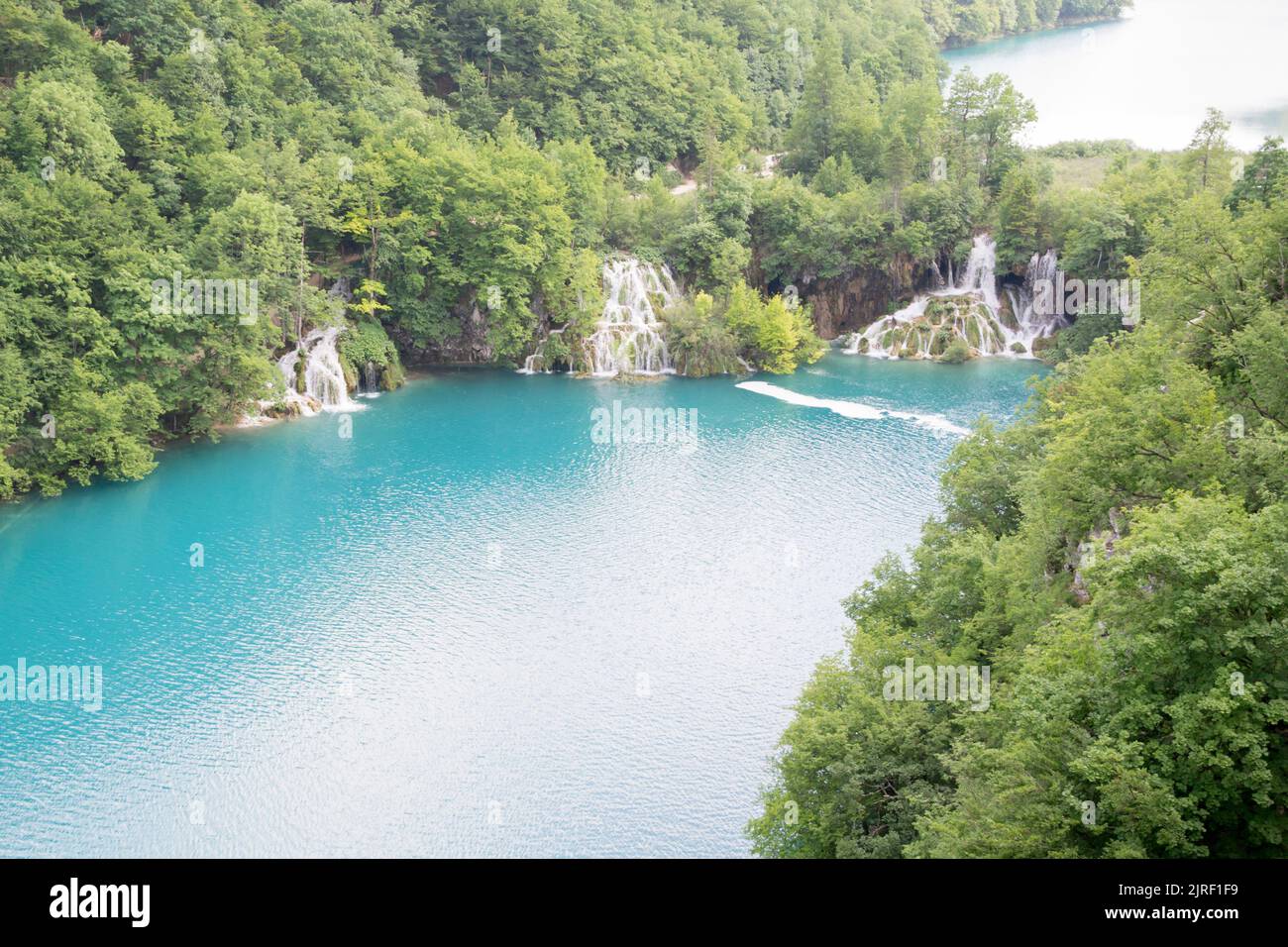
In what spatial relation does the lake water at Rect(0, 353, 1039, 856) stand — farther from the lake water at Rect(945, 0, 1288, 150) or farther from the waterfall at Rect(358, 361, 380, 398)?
the lake water at Rect(945, 0, 1288, 150)

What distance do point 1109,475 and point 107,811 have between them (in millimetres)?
21266

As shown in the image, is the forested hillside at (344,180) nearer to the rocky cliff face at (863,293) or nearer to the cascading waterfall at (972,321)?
the rocky cliff face at (863,293)

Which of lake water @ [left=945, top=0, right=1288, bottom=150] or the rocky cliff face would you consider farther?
lake water @ [left=945, top=0, right=1288, bottom=150]

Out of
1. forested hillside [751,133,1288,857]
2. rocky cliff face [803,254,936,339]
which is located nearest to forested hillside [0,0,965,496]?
rocky cliff face [803,254,936,339]

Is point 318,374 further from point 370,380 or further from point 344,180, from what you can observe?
point 344,180

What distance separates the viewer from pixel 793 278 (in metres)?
63.2

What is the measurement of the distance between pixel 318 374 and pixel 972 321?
34550 mm

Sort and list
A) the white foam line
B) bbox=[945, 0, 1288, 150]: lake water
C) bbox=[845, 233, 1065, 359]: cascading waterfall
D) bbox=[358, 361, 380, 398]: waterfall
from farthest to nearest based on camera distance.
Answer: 1. bbox=[945, 0, 1288, 150]: lake water
2. bbox=[845, 233, 1065, 359]: cascading waterfall
3. bbox=[358, 361, 380, 398]: waterfall
4. the white foam line

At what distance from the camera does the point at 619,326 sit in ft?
190

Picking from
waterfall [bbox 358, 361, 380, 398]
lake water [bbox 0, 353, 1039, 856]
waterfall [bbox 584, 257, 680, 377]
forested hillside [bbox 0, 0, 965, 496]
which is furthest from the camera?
waterfall [bbox 584, 257, 680, 377]

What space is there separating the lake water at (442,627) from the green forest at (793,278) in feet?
10.7

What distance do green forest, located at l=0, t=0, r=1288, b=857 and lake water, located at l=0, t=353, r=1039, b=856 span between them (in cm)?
325

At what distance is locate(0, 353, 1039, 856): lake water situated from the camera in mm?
22953

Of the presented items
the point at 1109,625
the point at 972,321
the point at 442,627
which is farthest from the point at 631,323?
the point at 1109,625
